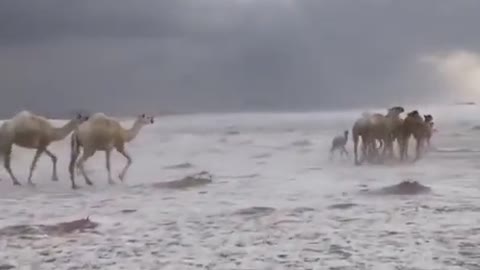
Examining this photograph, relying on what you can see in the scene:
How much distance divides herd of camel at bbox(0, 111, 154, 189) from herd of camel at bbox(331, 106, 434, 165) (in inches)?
232

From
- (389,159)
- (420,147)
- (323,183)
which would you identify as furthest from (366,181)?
(420,147)

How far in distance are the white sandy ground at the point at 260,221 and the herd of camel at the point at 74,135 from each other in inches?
22.1

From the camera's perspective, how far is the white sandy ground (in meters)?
7.76

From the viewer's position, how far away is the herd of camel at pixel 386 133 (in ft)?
66.1

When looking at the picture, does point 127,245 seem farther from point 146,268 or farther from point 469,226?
point 469,226

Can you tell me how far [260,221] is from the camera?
32.6 ft

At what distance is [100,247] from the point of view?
8.45 meters

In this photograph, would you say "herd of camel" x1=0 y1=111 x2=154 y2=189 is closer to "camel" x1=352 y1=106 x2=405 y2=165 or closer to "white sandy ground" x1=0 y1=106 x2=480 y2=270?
"white sandy ground" x1=0 y1=106 x2=480 y2=270

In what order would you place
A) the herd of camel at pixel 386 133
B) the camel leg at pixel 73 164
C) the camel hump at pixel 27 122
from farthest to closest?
the herd of camel at pixel 386 133
the camel hump at pixel 27 122
the camel leg at pixel 73 164

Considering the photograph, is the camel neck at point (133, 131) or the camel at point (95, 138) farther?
the camel neck at point (133, 131)

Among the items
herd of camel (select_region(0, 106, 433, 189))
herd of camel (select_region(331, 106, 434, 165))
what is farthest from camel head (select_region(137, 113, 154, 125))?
herd of camel (select_region(331, 106, 434, 165))

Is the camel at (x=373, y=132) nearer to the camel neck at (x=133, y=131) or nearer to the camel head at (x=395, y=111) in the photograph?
the camel head at (x=395, y=111)

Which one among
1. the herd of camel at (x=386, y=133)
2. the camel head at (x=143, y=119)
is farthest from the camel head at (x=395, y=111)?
the camel head at (x=143, y=119)

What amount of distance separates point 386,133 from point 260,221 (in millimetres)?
10838
